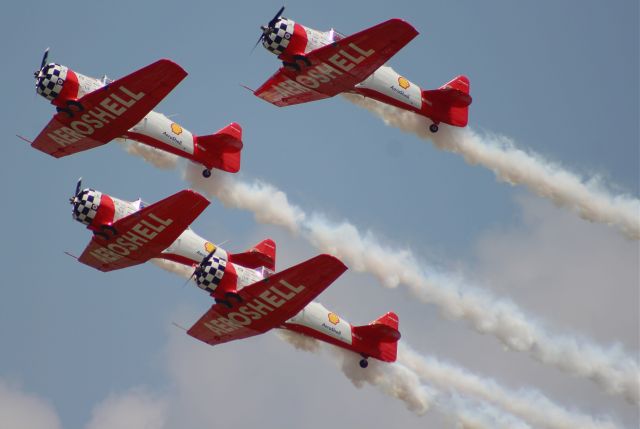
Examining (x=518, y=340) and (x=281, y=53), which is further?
(x=518, y=340)

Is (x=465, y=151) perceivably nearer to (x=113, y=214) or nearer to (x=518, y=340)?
(x=518, y=340)

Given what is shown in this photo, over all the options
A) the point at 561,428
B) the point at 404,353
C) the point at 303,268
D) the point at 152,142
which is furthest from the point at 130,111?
the point at 561,428

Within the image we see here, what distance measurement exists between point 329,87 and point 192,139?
516cm

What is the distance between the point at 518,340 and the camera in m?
62.9

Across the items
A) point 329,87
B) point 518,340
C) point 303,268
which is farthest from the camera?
point 518,340

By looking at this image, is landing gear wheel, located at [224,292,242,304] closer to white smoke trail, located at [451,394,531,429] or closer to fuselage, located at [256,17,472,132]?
fuselage, located at [256,17,472,132]

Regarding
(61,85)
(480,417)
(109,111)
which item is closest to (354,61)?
(109,111)

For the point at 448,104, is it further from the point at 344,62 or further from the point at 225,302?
the point at 225,302

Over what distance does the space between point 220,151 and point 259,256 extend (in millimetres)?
3291

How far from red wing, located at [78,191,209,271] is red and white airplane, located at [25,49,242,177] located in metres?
2.95

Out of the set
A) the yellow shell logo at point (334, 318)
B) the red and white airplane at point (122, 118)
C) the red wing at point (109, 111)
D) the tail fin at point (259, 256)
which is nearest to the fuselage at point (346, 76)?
the red and white airplane at point (122, 118)

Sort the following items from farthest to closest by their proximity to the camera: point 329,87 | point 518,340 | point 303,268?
point 518,340
point 329,87
point 303,268

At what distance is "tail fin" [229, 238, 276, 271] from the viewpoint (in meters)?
61.9

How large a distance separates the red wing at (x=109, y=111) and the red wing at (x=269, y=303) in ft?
19.0
